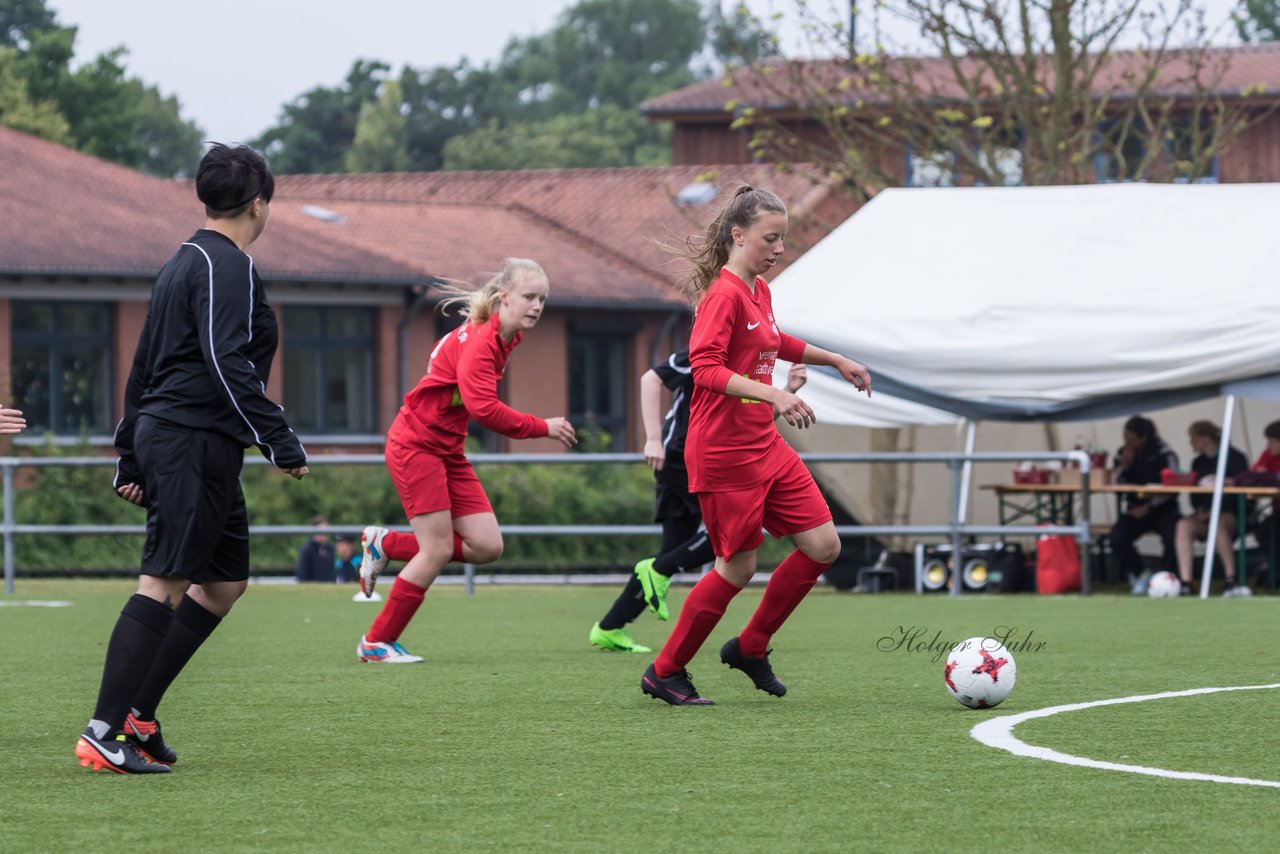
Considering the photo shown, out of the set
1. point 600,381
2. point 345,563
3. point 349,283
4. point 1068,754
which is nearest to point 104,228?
point 349,283

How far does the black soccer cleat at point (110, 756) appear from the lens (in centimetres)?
586

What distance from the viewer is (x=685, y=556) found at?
10.2 meters

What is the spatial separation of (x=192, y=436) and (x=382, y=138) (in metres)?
81.0

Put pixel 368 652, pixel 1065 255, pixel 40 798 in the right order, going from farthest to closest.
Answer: pixel 1065 255 → pixel 368 652 → pixel 40 798

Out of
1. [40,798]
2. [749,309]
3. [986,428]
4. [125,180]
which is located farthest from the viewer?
[125,180]

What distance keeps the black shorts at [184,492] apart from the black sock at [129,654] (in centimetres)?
11

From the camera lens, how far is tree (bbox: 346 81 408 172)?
85000 mm

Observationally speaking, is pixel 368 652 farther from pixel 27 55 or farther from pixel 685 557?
pixel 27 55

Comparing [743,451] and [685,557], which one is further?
[685,557]

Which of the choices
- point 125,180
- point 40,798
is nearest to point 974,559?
point 40,798

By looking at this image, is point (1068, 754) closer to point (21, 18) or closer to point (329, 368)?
point (329, 368)

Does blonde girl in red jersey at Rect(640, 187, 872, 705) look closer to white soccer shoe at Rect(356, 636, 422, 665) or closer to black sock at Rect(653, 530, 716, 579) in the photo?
white soccer shoe at Rect(356, 636, 422, 665)

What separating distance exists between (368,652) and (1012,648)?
2.92 metres

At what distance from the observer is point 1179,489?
15961 millimetres
